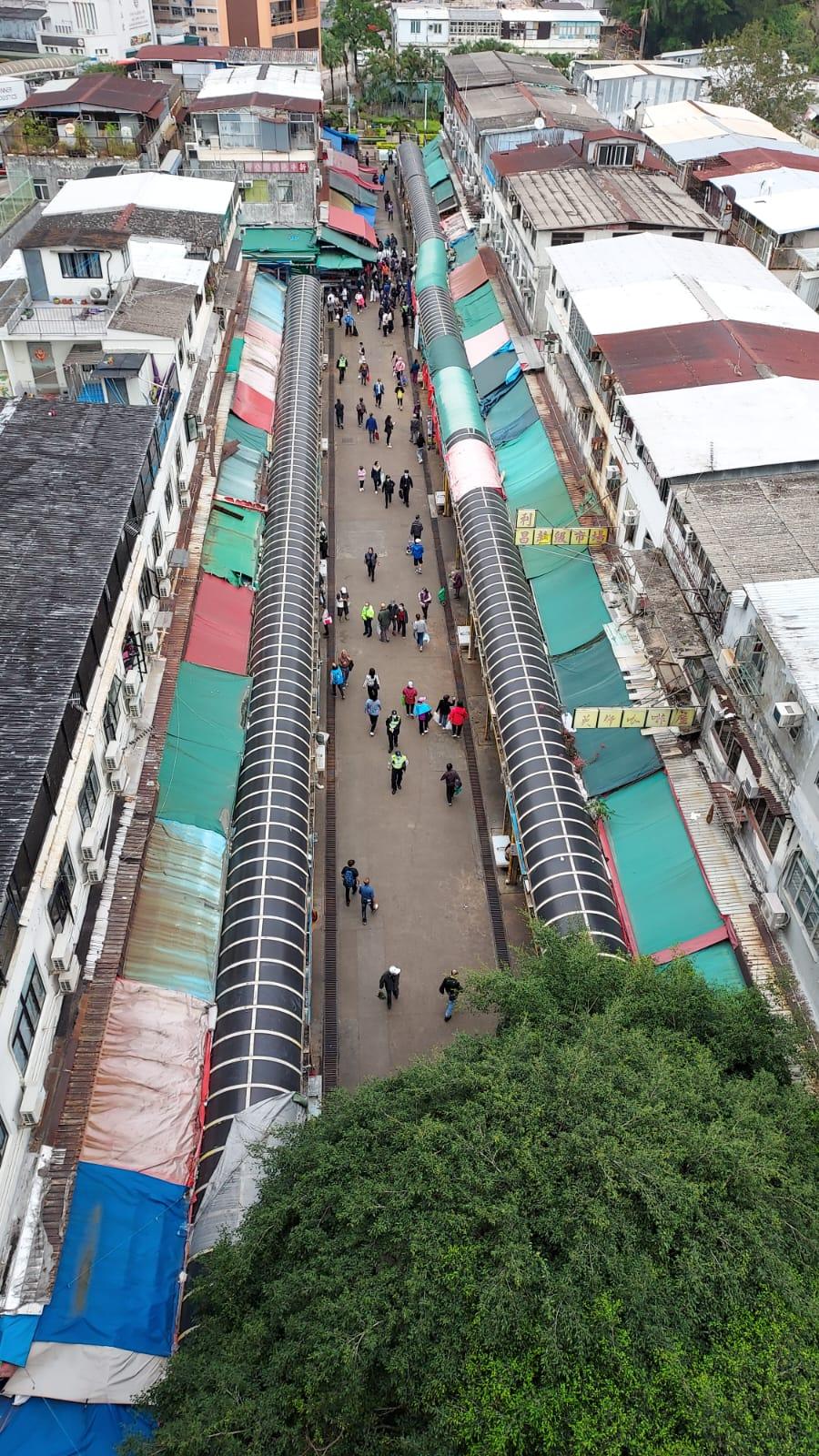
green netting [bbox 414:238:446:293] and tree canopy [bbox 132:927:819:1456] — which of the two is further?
green netting [bbox 414:238:446:293]

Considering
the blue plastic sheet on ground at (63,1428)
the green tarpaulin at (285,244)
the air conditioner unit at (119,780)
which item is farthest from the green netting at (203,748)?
the green tarpaulin at (285,244)

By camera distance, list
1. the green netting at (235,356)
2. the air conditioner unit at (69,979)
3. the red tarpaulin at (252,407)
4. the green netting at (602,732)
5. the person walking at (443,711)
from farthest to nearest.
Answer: the green netting at (235,356) < the red tarpaulin at (252,407) < the person walking at (443,711) < the green netting at (602,732) < the air conditioner unit at (69,979)

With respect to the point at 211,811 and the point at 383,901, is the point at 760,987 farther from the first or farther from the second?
the point at 211,811

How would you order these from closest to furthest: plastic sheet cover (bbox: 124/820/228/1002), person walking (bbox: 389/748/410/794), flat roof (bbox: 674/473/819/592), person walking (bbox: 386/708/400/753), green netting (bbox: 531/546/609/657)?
plastic sheet cover (bbox: 124/820/228/1002) → flat roof (bbox: 674/473/819/592) → green netting (bbox: 531/546/609/657) → person walking (bbox: 389/748/410/794) → person walking (bbox: 386/708/400/753)

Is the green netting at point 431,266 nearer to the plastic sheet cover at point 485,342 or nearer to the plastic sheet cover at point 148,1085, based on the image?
the plastic sheet cover at point 485,342

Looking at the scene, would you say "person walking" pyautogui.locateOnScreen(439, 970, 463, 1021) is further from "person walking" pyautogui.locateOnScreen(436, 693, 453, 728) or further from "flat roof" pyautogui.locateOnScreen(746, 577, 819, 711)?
"flat roof" pyautogui.locateOnScreen(746, 577, 819, 711)

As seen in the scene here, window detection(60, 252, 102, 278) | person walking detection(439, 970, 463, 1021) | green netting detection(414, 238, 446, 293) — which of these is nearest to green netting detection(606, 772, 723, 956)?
person walking detection(439, 970, 463, 1021)

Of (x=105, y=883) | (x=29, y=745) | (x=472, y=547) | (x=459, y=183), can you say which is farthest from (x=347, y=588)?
(x=459, y=183)
